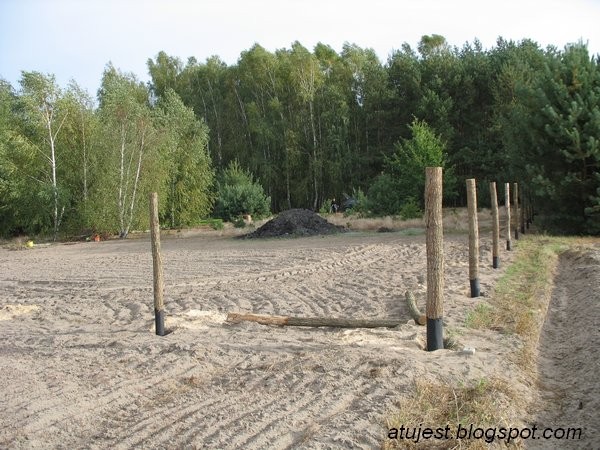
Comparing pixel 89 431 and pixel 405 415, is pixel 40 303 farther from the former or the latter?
pixel 405 415

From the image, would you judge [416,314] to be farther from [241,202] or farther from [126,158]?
[241,202]

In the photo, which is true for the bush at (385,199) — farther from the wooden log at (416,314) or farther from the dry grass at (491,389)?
the wooden log at (416,314)

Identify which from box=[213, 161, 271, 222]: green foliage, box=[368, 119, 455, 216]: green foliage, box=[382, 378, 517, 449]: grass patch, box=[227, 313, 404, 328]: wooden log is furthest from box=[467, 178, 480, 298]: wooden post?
box=[213, 161, 271, 222]: green foliage

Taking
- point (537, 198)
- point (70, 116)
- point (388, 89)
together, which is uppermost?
point (388, 89)

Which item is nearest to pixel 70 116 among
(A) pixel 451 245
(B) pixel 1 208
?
(B) pixel 1 208

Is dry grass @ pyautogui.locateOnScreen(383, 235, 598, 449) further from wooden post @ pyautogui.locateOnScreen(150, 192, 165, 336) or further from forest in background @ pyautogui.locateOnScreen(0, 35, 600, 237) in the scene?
forest in background @ pyautogui.locateOnScreen(0, 35, 600, 237)

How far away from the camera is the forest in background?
17.9 metres

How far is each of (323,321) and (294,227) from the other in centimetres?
1578

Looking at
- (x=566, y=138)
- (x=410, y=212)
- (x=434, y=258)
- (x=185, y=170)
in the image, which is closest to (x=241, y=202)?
(x=185, y=170)

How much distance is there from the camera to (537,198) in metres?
19.3

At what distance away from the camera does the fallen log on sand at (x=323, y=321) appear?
667cm

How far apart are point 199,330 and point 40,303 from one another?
156 inches

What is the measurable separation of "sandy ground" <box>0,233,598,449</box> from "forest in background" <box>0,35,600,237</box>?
911 centimetres

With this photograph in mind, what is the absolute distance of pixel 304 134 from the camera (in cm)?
4084
